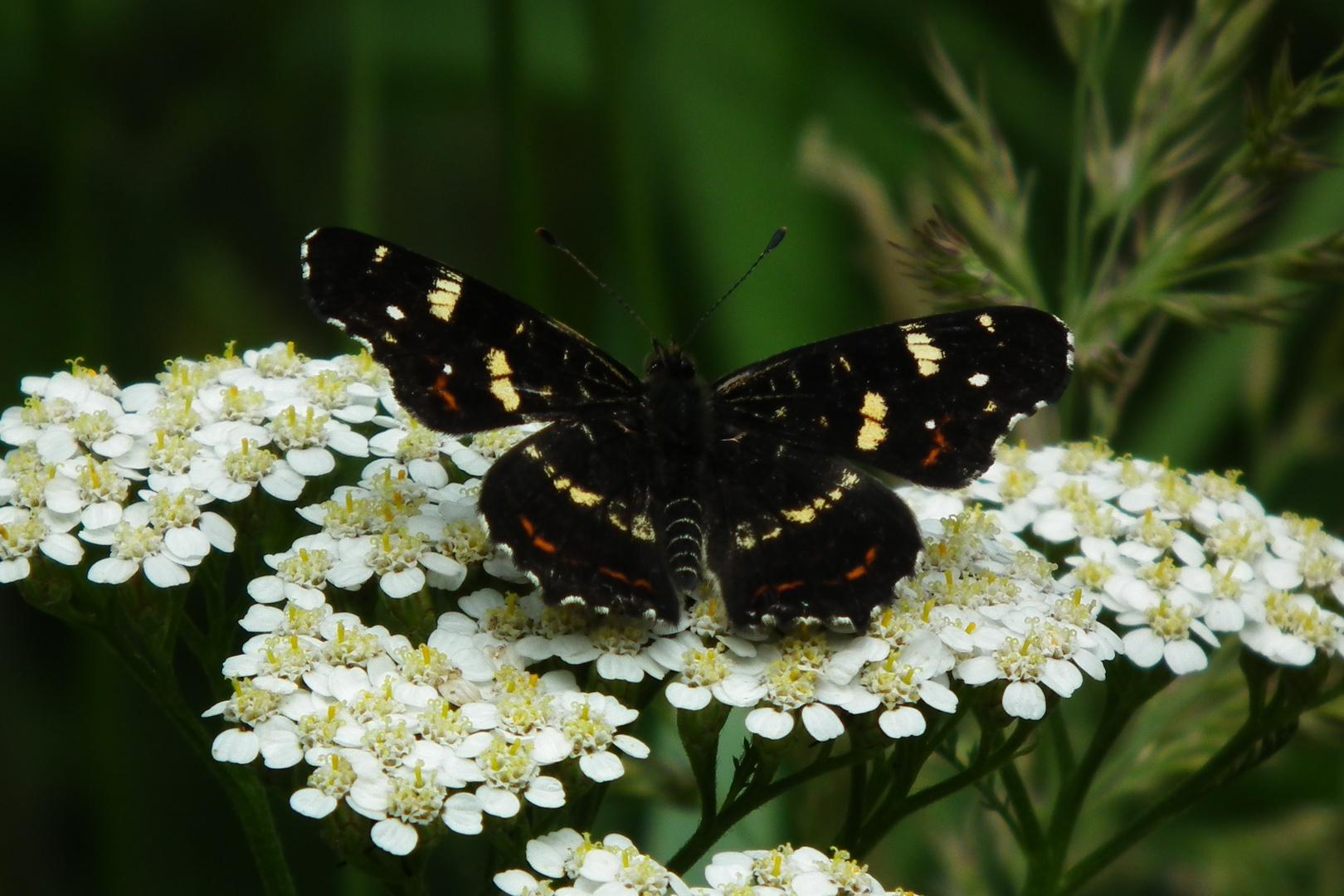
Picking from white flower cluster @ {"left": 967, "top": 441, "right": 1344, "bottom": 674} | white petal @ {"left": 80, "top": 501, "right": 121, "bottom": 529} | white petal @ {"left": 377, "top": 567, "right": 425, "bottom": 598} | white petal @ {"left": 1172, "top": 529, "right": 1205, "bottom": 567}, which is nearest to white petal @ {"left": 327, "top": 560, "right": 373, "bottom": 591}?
white petal @ {"left": 377, "top": 567, "right": 425, "bottom": 598}

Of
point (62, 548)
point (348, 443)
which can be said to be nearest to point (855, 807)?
point (348, 443)

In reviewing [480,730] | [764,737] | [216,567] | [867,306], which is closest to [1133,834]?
[764,737]

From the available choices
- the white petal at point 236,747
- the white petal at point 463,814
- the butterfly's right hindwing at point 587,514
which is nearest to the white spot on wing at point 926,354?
the butterfly's right hindwing at point 587,514

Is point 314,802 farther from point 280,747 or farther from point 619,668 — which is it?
point 619,668

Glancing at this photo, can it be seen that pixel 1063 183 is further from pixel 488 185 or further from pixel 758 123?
pixel 488 185

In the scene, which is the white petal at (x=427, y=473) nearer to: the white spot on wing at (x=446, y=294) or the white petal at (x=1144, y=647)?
the white spot on wing at (x=446, y=294)

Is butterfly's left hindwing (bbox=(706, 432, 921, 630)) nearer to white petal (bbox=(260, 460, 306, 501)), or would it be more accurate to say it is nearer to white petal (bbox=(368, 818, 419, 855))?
white petal (bbox=(368, 818, 419, 855))
